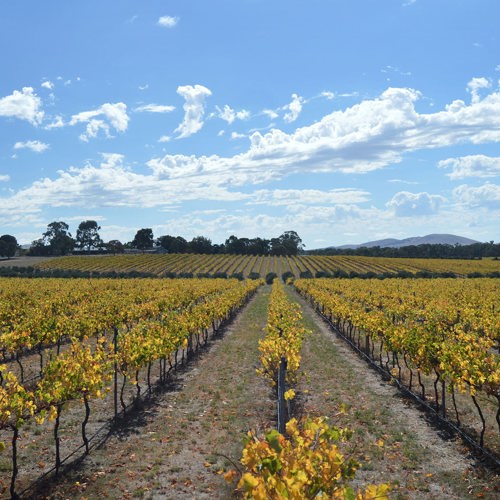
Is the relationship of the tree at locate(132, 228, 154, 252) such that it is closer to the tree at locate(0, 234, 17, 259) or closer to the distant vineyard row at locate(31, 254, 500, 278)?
the tree at locate(0, 234, 17, 259)

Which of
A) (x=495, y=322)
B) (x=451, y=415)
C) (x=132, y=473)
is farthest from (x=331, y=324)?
(x=132, y=473)

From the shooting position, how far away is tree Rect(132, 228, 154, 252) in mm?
160125

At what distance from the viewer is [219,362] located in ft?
63.1

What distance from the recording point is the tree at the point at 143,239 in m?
160

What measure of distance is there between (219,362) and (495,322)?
11.8m

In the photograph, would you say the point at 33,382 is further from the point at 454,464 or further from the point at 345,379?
the point at 454,464

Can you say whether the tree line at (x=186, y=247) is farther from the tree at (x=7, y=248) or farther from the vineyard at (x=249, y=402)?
the vineyard at (x=249, y=402)

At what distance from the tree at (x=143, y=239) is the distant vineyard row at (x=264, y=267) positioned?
49.8m

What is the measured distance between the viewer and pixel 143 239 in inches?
6304

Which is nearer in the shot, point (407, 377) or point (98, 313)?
point (407, 377)

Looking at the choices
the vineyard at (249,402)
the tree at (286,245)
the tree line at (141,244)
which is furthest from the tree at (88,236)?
the vineyard at (249,402)

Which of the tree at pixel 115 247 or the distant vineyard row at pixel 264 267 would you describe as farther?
the tree at pixel 115 247

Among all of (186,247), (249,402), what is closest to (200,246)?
(186,247)

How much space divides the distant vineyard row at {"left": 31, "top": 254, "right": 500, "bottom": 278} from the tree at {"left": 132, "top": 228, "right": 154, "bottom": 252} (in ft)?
163
